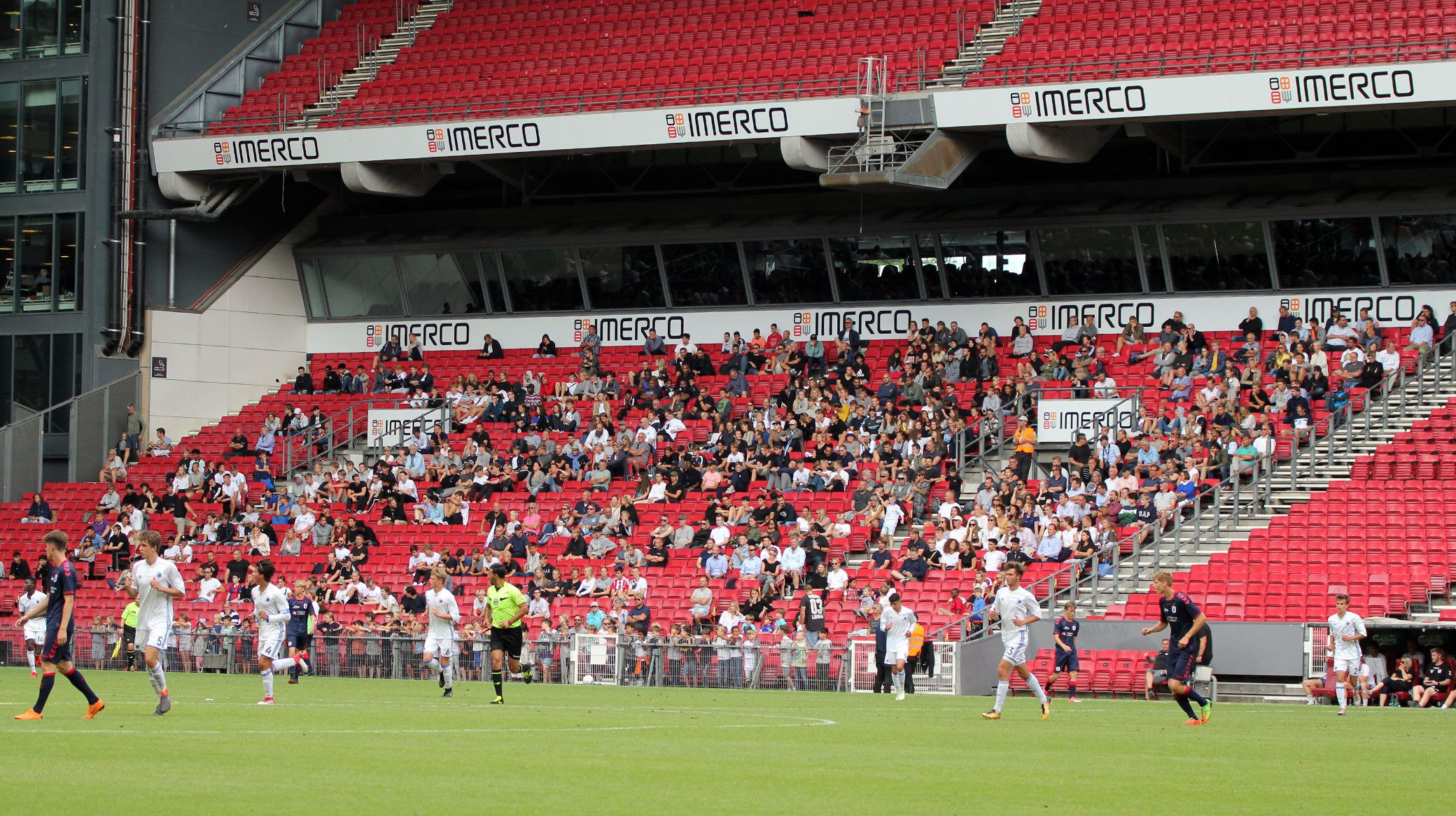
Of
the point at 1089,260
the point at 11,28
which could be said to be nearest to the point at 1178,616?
the point at 1089,260

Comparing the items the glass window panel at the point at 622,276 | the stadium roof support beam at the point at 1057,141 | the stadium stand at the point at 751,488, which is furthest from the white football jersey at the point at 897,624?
the glass window panel at the point at 622,276

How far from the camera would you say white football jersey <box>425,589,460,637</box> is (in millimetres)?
23344

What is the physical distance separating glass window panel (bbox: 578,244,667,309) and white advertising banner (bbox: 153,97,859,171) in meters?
4.89

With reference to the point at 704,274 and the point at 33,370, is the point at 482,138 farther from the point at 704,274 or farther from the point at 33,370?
the point at 33,370

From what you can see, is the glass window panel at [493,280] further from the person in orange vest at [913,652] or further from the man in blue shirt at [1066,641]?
A: the man in blue shirt at [1066,641]

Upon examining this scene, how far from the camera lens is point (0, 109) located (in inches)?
1576

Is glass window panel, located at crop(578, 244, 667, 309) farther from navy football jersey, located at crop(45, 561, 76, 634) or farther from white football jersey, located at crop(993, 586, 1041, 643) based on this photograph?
navy football jersey, located at crop(45, 561, 76, 634)

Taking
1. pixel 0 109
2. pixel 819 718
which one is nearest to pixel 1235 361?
pixel 819 718

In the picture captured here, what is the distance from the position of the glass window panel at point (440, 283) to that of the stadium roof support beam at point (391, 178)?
2639mm

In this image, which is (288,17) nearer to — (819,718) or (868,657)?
(868,657)

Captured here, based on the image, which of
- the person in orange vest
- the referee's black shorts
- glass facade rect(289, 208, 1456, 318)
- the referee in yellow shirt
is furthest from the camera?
glass facade rect(289, 208, 1456, 318)

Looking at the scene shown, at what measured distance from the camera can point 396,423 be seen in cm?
3812

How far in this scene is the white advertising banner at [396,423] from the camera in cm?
3762

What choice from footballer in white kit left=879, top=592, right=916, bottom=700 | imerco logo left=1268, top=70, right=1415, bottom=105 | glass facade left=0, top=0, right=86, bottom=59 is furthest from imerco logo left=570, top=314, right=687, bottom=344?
footballer in white kit left=879, top=592, right=916, bottom=700
